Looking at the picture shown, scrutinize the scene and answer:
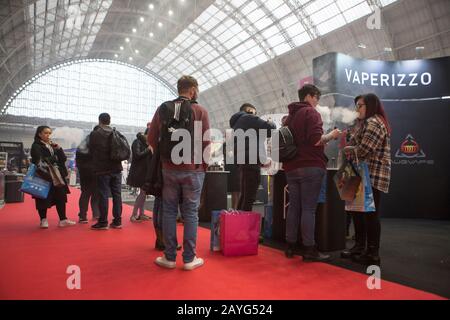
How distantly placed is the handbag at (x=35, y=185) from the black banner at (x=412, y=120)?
5.02m

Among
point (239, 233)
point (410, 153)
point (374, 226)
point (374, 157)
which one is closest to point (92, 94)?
point (410, 153)

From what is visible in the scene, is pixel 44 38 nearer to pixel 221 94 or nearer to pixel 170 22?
pixel 170 22

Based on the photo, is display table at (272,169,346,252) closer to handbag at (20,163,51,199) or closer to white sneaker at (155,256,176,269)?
white sneaker at (155,256,176,269)

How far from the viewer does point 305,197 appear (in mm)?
2695

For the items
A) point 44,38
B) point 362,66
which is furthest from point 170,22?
point 362,66

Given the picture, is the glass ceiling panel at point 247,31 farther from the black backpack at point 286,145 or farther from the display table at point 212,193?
the black backpack at point 286,145

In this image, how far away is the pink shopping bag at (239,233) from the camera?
2910 mm

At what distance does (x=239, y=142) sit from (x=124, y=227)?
2012 mm

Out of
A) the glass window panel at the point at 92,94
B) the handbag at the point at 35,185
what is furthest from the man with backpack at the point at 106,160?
the glass window panel at the point at 92,94

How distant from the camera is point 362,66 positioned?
247 inches

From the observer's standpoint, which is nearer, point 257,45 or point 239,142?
point 239,142

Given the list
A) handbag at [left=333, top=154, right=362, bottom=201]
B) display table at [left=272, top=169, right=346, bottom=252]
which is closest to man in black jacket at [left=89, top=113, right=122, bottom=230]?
display table at [left=272, top=169, right=346, bottom=252]

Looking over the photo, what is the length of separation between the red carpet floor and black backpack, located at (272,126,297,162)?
2.92ft

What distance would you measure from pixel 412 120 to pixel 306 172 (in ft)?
14.4
